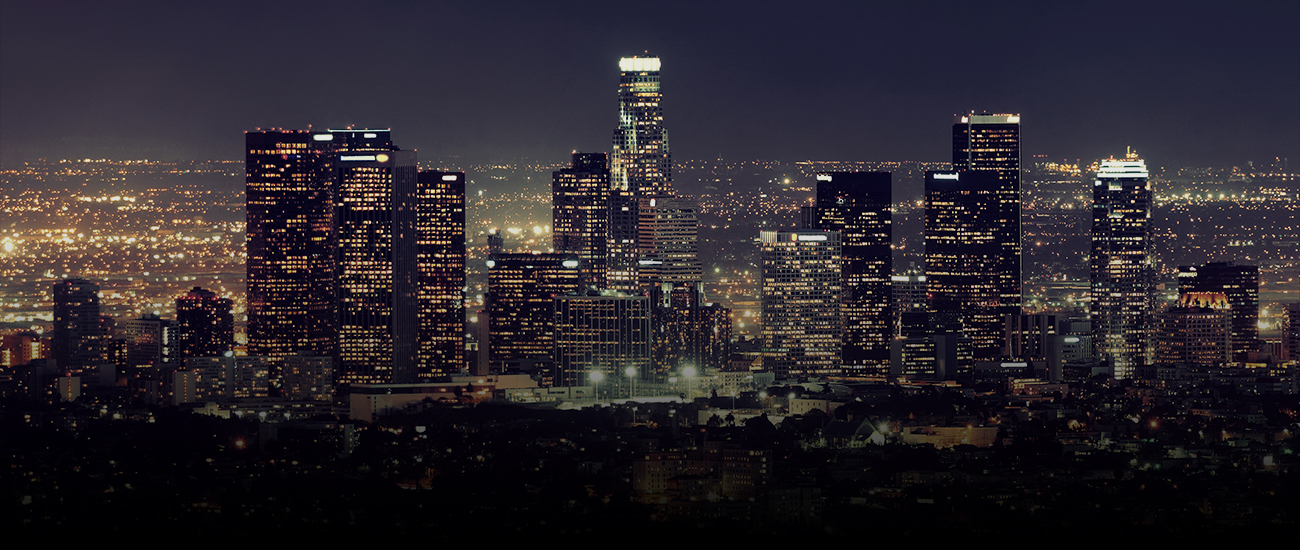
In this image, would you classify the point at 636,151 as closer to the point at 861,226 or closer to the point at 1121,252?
the point at 861,226

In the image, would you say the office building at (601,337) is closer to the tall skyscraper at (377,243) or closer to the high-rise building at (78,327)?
the tall skyscraper at (377,243)

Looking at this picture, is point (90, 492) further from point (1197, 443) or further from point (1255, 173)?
point (1255, 173)

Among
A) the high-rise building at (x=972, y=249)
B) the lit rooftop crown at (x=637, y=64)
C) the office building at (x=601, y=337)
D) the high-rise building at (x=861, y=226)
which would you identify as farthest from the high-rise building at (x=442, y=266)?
the high-rise building at (x=972, y=249)

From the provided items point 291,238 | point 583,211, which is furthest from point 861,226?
point 291,238

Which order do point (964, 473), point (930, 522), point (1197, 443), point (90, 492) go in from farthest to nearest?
point (1197, 443)
point (964, 473)
point (90, 492)
point (930, 522)

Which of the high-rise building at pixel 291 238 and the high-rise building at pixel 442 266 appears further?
the high-rise building at pixel 442 266

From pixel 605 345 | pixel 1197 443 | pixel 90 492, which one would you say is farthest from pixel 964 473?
pixel 605 345
